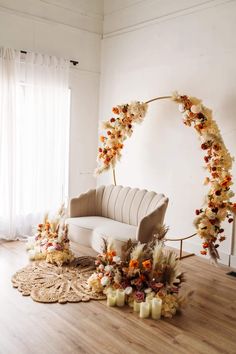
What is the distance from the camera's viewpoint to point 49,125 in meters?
5.54

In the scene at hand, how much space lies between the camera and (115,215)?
475 cm


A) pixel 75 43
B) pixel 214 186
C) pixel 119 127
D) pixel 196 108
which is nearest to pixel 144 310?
pixel 214 186

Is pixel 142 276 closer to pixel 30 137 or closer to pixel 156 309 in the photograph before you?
pixel 156 309

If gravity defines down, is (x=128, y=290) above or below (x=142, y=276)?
below

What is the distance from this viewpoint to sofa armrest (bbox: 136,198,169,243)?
A: 12.7 feet

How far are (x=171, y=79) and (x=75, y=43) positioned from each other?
1.71m

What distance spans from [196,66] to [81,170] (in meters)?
2.44

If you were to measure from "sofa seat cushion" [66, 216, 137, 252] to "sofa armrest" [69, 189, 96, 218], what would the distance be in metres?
0.13

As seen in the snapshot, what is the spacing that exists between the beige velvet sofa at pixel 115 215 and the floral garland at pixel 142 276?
1.11 ft

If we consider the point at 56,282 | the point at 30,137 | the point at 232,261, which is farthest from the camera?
the point at 30,137

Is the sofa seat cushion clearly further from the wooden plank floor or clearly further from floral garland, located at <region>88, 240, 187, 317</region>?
the wooden plank floor

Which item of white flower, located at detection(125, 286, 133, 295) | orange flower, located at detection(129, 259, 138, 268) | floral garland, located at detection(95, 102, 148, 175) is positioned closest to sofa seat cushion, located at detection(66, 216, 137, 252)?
orange flower, located at detection(129, 259, 138, 268)

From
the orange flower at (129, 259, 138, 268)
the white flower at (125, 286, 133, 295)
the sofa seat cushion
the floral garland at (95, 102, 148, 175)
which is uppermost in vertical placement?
the floral garland at (95, 102, 148, 175)

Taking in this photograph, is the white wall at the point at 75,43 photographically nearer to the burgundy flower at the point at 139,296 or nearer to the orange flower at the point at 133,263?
the orange flower at the point at 133,263
